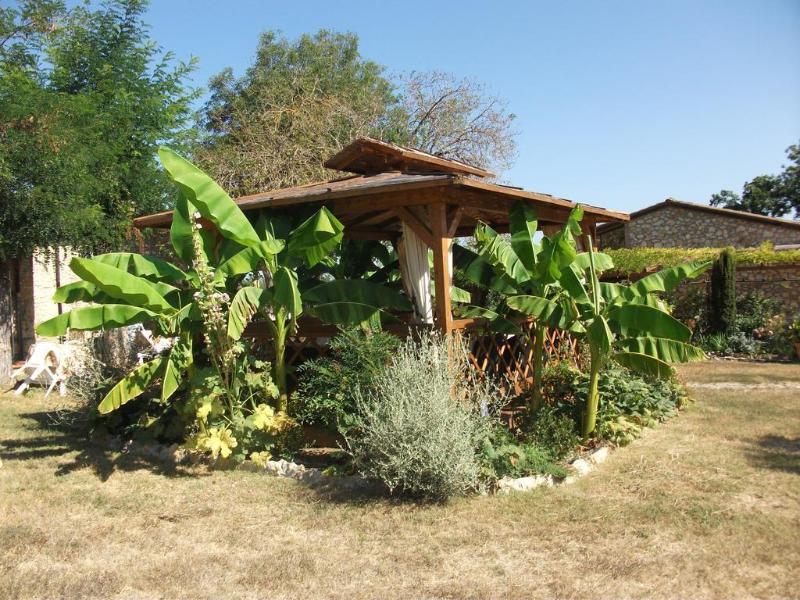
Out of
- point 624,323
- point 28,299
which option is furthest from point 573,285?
point 28,299

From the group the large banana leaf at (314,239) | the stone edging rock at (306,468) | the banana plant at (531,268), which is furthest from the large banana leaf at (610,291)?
the large banana leaf at (314,239)

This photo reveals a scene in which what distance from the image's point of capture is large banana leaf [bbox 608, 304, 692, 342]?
23.8 feet

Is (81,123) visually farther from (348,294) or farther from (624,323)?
(624,323)

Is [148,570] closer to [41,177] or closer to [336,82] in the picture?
[41,177]

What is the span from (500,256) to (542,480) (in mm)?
2579

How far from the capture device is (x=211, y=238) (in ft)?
28.2

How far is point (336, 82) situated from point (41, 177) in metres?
19.5

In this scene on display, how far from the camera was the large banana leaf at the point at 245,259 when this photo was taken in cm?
791

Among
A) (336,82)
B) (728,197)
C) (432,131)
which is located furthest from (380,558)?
(728,197)

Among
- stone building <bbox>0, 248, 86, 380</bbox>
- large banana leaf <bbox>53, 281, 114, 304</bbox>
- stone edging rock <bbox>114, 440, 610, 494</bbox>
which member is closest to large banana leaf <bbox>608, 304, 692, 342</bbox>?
stone edging rock <bbox>114, 440, 610, 494</bbox>

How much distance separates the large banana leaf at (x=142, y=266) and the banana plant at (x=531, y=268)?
3.72 metres

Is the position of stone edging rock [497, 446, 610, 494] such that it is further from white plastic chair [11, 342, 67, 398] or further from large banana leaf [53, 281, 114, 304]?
white plastic chair [11, 342, 67, 398]

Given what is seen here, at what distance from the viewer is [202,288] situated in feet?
24.9

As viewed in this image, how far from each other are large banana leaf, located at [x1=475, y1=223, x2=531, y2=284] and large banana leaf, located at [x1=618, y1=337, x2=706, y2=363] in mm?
1404
